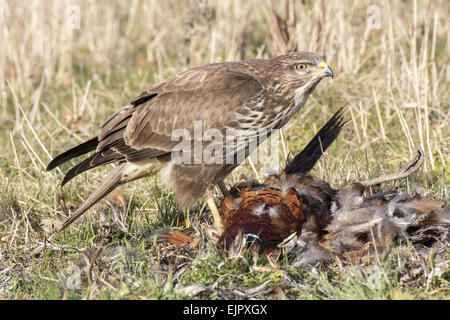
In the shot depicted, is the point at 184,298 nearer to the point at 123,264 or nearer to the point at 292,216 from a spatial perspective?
the point at 123,264

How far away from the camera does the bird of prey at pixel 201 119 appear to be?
12.5 feet

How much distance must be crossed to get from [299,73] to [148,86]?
305 centimetres

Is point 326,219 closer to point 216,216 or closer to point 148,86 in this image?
point 216,216

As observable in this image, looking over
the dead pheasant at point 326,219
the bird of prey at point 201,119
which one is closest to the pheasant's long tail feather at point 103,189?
the bird of prey at point 201,119

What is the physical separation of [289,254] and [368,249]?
413mm

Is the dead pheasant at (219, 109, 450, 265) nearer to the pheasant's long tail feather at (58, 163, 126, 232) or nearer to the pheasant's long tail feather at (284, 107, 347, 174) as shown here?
the pheasant's long tail feather at (284, 107, 347, 174)

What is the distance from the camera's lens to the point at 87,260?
11.1ft

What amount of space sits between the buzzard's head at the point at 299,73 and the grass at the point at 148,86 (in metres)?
0.76

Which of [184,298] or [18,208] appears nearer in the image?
[184,298]

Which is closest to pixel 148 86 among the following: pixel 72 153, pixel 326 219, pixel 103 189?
pixel 72 153

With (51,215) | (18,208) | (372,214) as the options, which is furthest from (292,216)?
(18,208)

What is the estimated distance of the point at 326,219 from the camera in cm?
344

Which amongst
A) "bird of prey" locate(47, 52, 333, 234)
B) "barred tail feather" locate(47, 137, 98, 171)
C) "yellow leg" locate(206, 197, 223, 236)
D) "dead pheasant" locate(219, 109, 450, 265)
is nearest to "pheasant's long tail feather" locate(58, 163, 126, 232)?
"bird of prey" locate(47, 52, 333, 234)

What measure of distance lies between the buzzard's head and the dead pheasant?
2.23ft
